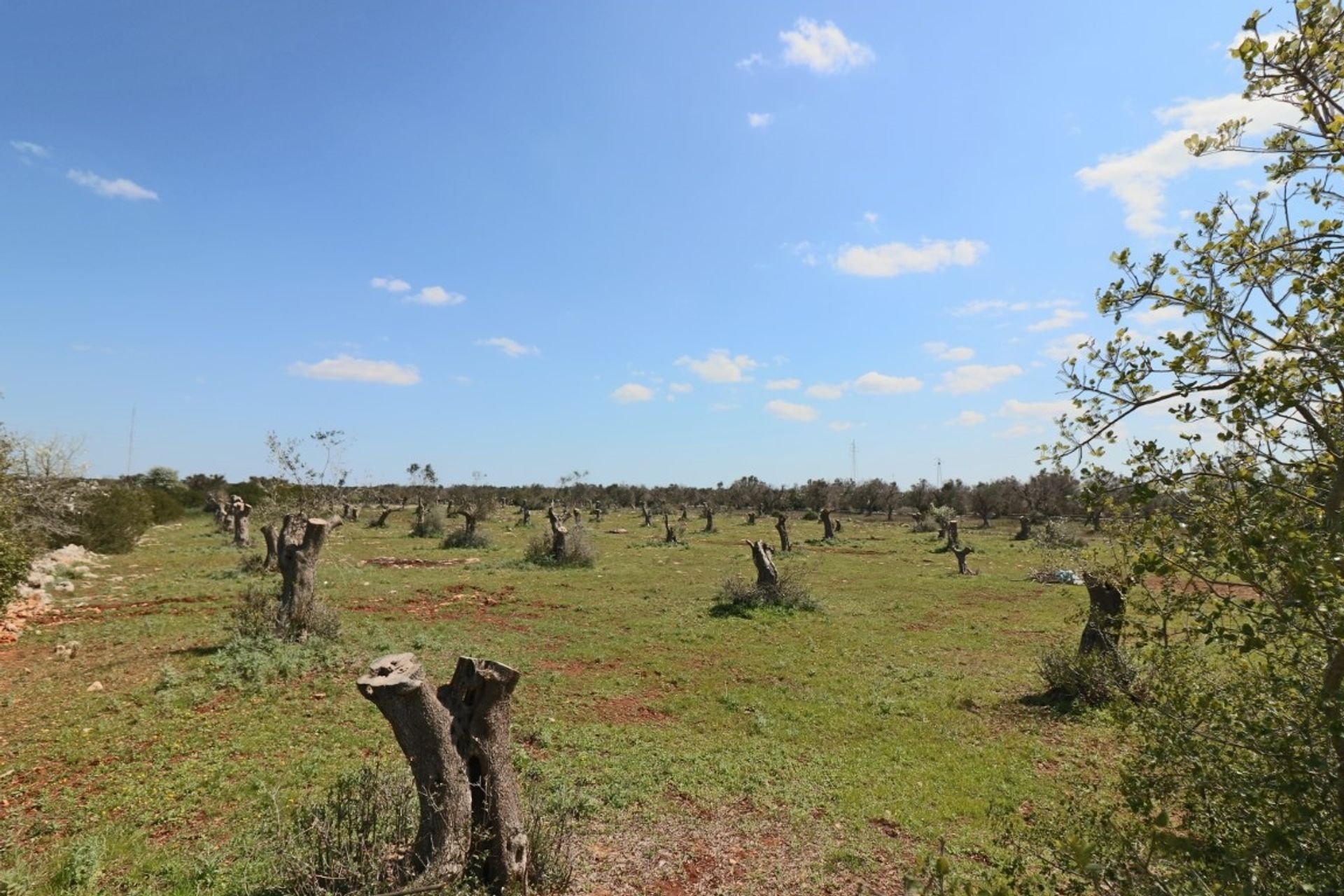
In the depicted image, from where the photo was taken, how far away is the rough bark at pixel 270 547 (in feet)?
65.2

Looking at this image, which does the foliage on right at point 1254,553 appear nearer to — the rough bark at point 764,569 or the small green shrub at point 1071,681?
the small green shrub at point 1071,681

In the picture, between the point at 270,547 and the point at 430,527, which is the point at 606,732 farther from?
the point at 430,527

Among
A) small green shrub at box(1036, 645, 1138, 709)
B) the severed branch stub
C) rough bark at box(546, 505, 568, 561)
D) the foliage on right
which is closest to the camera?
the foliage on right

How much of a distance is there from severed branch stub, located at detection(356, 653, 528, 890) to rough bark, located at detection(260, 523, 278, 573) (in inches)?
703

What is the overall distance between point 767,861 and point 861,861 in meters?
0.90

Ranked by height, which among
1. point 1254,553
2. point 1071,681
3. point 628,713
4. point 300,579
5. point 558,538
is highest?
point 1254,553

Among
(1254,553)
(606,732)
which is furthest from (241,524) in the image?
(1254,553)

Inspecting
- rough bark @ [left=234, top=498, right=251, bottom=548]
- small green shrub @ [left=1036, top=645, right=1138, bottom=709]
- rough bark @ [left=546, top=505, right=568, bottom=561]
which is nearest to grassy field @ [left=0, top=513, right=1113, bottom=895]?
small green shrub @ [left=1036, top=645, right=1138, bottom=709]

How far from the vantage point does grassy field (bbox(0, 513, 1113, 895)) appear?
232 inches

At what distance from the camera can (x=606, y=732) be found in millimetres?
8961

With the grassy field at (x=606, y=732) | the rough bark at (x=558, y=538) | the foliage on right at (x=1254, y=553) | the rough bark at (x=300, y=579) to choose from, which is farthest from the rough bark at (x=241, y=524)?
the foliage on right at (x=1254, y=553)

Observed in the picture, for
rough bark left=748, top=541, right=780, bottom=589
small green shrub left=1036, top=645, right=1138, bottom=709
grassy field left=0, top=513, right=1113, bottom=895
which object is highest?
rough bark left=748, top=541, right=780, bottom=589

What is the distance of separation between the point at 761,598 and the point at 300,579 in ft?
38.1

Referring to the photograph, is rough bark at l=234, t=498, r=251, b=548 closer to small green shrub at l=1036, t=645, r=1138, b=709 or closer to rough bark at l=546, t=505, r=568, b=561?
rough bark at l=546, t=505, r=568, b=561
